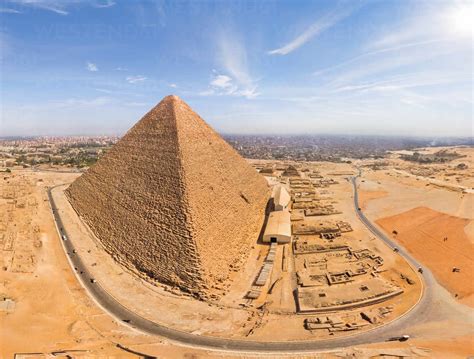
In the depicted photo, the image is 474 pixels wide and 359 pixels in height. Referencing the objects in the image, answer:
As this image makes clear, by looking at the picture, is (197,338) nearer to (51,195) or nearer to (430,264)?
(430,264)

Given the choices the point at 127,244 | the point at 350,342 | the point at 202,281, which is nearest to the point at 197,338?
the point at 202,281

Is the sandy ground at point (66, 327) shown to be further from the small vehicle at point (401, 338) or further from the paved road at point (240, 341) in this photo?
the paved road at point (240, 341)

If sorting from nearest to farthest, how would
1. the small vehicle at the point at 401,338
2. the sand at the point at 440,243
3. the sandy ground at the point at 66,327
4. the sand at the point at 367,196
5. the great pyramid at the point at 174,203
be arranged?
1. the sandy ground at the point at 66,327
2. the small vehicle at the point at 401,338
3. the great pyramid at the point at 174,203
4. the sand at the point at 440,243
5. the sand at the point at 367,196

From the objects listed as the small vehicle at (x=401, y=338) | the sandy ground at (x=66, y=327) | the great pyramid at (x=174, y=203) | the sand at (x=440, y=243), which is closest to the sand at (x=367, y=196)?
the sand at (x=440, y=243)

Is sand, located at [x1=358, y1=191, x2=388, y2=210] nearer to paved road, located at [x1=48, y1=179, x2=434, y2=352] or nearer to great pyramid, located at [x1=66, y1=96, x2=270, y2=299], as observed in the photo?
great pyramid, located at [x1=66, y1=96, x2=270, y2=299]

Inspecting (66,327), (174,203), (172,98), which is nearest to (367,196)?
(172,98)

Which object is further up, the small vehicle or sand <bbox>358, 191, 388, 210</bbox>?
sand <bbox>358, 191, 388, 210</bbox>

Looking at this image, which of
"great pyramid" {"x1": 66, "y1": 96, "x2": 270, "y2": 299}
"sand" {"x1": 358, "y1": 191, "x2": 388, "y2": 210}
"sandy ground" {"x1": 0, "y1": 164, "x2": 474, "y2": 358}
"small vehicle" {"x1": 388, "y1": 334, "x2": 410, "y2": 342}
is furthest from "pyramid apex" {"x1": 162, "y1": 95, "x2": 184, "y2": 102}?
"sand" {"x1": 358, "y1": 191, "x2": 388, "y2": 210}
